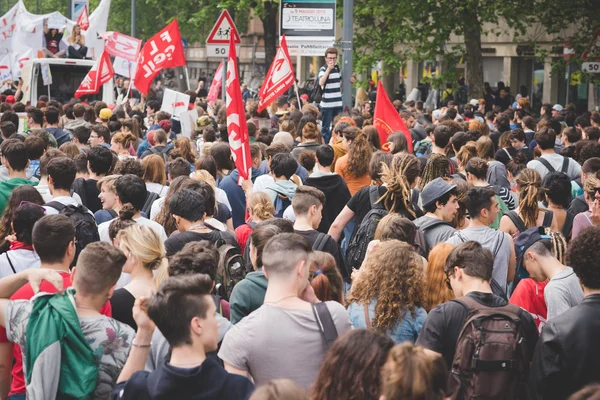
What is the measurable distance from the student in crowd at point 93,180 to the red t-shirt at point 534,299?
4480 millimetres

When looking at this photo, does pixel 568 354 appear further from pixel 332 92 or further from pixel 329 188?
pixel 332 92

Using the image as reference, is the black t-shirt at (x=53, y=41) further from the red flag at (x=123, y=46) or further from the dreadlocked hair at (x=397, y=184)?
the dreadlocked hair at (x=397, y=184)

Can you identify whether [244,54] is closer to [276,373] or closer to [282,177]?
[282,177]

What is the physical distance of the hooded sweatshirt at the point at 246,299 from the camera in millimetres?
5926

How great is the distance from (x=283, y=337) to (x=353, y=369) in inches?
35.6

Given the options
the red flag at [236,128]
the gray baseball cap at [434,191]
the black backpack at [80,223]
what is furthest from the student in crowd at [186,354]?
the red flag at [236,128]

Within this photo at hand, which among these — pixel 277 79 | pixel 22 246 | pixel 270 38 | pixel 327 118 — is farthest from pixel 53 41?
pixel 22 246

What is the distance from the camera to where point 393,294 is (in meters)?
5.87

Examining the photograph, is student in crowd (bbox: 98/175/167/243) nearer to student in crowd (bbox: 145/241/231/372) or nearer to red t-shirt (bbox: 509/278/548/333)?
student in crowd (bbox: 145/241/231/372)

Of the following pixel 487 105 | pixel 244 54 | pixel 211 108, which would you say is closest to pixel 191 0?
pixel 244 54

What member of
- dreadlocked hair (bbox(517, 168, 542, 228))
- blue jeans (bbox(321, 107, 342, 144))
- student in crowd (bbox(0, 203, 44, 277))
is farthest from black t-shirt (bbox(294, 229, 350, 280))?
blue jeans (bbox(321, 107, 342, 144))

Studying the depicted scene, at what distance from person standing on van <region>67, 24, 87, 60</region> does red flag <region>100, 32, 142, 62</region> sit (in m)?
2.48

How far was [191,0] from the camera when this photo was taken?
45094 mm

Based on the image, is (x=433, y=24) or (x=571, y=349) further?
(x=433, y=24)
